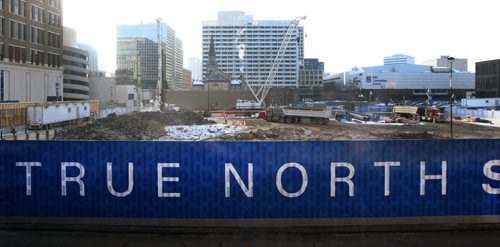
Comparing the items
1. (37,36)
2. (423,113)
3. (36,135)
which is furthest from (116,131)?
(423,113)

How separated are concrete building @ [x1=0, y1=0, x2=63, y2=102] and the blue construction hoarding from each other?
67.8 metres

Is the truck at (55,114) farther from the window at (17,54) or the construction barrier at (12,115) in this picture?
the window at (17,54)

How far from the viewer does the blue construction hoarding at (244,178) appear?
11.7 metres

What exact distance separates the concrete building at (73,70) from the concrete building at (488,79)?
126 metres

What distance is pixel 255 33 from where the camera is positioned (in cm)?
19088

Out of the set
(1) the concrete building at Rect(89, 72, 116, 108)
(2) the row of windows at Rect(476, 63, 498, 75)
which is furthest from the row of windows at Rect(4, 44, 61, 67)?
(2) the row of windows at Rect(476, 63, 498, 75)

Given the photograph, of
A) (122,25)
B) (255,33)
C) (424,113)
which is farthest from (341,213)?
(255,33)

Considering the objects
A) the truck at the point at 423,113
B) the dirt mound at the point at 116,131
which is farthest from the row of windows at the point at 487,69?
the dirt mound at the point at 116,131

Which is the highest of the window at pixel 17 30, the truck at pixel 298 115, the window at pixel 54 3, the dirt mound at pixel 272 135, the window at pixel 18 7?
the window at pixel 54 3

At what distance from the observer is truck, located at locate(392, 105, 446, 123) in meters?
68.4

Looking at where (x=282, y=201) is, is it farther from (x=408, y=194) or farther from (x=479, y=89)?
(x=479, y=89)

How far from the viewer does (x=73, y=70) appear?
489 ft

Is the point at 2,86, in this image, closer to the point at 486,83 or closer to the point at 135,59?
the point at 135,59

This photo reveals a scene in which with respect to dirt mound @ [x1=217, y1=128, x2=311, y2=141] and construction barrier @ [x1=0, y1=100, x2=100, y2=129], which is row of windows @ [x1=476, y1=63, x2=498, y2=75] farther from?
construction barrier @ [x1=0, y1=100, x2=100, y2=129]
